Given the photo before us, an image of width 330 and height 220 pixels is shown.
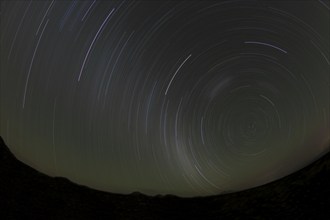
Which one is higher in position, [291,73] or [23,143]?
[291,73]

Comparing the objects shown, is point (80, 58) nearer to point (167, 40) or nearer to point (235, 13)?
point (167, 40)

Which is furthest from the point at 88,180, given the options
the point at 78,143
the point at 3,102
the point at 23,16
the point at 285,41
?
the point at 285,41

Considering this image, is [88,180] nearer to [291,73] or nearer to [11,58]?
[11,58]

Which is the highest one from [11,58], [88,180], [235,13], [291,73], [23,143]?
[235,13]

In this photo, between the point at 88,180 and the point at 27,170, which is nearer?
the point at 27,170

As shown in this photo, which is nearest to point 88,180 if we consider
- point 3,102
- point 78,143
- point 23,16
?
point 78,143

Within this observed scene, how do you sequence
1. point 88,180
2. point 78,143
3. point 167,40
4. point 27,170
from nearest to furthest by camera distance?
point 27,170 < point 88,180 < point 78,143 < point 167,40

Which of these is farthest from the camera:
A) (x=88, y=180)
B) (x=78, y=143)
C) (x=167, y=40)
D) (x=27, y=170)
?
(x=167, y=40)
